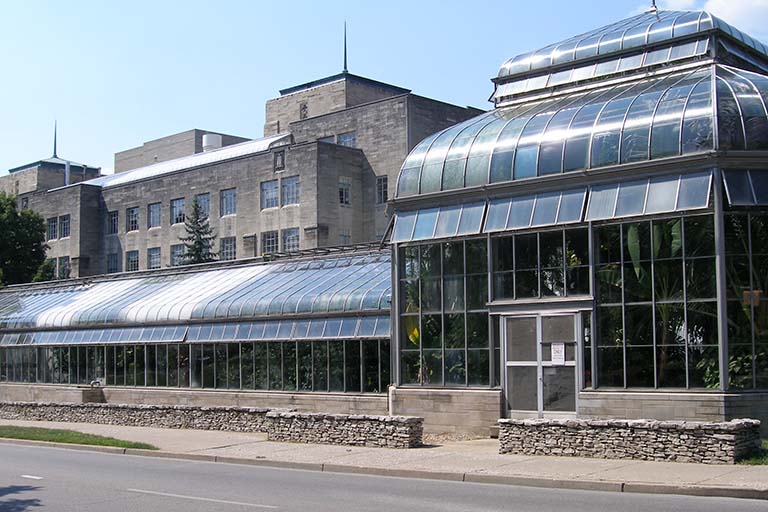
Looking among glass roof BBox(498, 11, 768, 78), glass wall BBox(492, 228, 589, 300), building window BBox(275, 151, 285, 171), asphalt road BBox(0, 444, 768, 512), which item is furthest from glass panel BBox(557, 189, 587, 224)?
building window BBox(275, 151, 285, 171)

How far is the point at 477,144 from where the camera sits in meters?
25.9

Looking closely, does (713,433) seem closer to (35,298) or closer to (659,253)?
(659,253)

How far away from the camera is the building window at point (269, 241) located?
6881 cm

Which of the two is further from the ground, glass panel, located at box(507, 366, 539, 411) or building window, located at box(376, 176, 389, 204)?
building window, located at box(376, 176, 389, 204)

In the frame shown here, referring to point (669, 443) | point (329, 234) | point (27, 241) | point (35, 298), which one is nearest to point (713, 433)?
point (669, 443)

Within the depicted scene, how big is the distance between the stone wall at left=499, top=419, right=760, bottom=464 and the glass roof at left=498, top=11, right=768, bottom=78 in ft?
37.3

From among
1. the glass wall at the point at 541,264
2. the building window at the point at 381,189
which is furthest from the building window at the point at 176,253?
the glass wall at the point at 541,264

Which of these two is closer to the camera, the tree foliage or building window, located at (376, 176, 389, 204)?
building window, located at (376, 176, 389, 204)

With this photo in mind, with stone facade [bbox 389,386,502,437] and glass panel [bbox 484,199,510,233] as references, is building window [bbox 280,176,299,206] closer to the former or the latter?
stone facade [bbox 389,386,502,437]

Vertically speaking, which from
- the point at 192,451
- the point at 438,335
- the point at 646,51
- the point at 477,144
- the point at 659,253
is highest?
the point at 646,51

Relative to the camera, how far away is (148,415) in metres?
31.5

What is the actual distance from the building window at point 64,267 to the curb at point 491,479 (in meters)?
62.1

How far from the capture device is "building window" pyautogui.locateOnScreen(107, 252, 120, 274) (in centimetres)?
8231

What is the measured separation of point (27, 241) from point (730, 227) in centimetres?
6493
